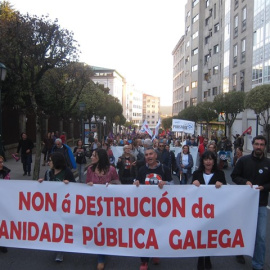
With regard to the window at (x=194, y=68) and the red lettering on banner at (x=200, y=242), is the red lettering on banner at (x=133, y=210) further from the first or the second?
the window at (x=194, y=68)

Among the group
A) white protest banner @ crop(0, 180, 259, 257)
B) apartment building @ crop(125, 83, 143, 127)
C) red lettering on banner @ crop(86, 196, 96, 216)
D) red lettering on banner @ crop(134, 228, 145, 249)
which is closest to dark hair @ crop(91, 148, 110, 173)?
white protest banner @ crop(0, 180, 259, 257)

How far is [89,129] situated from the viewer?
75.9 ft

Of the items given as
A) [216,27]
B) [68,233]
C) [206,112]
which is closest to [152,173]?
[68,233]

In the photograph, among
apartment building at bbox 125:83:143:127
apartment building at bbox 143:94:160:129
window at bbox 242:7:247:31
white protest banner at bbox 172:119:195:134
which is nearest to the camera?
white protest banner at bbox 172:119:195:134

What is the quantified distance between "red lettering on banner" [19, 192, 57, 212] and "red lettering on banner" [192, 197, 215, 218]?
6.08ft

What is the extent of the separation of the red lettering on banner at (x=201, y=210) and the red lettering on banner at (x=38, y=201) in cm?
185

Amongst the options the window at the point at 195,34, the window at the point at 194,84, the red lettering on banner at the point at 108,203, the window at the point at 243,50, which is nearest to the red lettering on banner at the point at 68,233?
the red lettering on banner at the point at 108,203

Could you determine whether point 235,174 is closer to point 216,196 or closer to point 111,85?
point 216,196

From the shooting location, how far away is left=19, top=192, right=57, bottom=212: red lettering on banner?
183 inches

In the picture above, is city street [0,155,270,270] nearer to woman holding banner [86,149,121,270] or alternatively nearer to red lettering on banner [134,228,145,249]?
red lettering on banner [134,228,145,249]

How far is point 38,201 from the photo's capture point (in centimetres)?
467

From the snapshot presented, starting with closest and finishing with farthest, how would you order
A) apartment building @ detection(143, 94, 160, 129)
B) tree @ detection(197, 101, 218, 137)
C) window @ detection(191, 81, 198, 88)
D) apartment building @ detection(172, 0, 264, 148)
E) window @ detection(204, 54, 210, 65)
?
apartment building @ detection(172, 0, 264, 148) → tree @ detection(197, 101, 218, 137) → window @ detection(204, 54, 210, 65) → window @ detection(191, 81, 198, 88) → apartment building @ detection(143, 94, 160, 129)

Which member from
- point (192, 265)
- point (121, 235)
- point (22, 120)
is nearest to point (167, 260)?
point (192, 265)

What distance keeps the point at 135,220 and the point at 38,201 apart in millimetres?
1344
